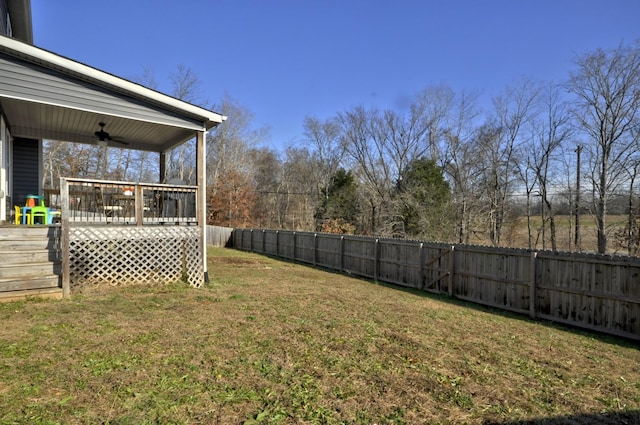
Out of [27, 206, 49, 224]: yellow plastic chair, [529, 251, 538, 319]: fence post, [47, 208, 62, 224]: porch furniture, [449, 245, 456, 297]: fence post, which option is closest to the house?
[27, 206, 49, 224]: yellow plastic chair

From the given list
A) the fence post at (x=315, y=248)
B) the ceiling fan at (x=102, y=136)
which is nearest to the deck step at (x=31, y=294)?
the ceiling fan at (x=102, y=136)

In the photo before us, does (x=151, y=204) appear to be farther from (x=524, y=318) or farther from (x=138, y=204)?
(x=524, y=318)

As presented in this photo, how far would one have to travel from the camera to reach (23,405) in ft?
9.45

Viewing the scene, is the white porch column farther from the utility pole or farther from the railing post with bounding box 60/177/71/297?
the utility pole

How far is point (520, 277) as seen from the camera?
765 centimetres

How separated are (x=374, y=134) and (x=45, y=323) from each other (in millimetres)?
27030

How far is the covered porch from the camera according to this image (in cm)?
626

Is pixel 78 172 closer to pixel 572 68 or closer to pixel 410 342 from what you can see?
pixel 410 342

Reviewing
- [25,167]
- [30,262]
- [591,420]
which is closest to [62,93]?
[30,262]

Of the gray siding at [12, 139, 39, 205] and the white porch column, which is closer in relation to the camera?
the white porch column

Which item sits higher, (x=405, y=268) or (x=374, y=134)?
(x=374, y=134)

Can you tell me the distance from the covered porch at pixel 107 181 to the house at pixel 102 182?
17 millimetres

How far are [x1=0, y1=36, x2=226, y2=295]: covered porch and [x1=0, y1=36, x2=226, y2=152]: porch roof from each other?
0.02 m

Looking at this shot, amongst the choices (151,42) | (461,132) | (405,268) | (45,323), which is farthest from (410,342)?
(461,132)
